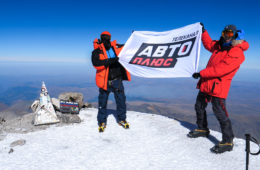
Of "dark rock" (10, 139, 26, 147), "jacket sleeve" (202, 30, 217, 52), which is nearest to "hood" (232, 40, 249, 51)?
"jacket sleeve" (202, 30, 217, 52)

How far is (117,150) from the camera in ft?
14.1

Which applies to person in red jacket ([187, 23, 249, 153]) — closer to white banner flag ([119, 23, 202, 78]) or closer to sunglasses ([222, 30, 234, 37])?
sunglasses ([222, 30, 234, 37])

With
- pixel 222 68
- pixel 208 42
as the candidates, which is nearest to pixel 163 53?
pixel 208 42

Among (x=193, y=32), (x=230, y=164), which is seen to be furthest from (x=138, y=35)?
(x=230, y=164)

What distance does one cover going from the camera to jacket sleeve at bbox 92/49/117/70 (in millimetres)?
4770

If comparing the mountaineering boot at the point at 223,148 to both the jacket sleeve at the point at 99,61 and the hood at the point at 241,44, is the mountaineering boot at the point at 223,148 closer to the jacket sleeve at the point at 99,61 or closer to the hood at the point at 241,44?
the hood at the point at 241,44

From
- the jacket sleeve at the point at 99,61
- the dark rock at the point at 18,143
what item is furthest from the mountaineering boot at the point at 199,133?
the dark rock at the point at 18,143

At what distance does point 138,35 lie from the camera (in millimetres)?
5184

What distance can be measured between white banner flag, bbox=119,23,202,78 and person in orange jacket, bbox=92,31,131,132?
0.52 metres

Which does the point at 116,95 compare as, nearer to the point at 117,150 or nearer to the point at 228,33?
the point at 117,150

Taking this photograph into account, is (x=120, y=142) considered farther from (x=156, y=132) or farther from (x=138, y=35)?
(x=138, y=35)

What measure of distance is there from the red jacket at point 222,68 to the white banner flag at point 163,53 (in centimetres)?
46

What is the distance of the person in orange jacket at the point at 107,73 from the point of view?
4.92 metres

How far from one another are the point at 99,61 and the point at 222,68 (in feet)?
11.2
